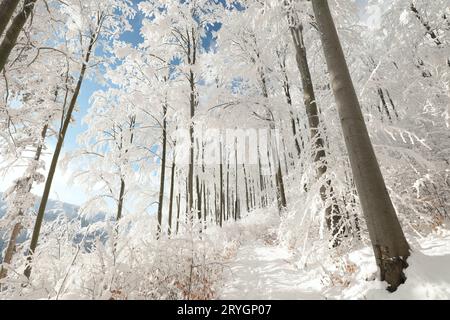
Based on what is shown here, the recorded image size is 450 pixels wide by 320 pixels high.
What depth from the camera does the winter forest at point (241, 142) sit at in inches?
125

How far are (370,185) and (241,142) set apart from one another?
268 inches

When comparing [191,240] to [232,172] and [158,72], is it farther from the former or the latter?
[232,172]

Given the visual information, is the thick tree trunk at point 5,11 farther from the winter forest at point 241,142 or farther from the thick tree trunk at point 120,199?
the thick tree trunk at point 120,199

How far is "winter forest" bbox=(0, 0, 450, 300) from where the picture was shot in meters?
3.17

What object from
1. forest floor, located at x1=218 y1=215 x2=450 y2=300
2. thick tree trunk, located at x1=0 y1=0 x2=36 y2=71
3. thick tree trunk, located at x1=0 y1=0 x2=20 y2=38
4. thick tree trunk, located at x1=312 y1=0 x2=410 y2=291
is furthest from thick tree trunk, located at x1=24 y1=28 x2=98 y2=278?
thick tree trunk, located at x1=312 y1=0 x2=410 y2=291

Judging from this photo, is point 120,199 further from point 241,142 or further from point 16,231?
point 241,142

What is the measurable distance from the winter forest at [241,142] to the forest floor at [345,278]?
0.02 metres

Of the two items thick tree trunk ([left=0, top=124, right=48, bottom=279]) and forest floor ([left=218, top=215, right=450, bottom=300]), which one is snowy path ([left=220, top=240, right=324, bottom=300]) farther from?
thick tree trunk ([left=0, top=124, right=48, bottom=279])

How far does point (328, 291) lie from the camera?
3.83m

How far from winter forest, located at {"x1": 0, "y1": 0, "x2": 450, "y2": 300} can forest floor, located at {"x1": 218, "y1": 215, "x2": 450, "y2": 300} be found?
24mm

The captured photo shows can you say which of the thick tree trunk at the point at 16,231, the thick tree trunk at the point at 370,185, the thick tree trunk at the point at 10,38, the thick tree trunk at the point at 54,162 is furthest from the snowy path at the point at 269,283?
the thick tree trunk at the point at 16,231

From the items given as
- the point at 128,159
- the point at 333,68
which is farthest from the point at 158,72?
the point at 333,68
